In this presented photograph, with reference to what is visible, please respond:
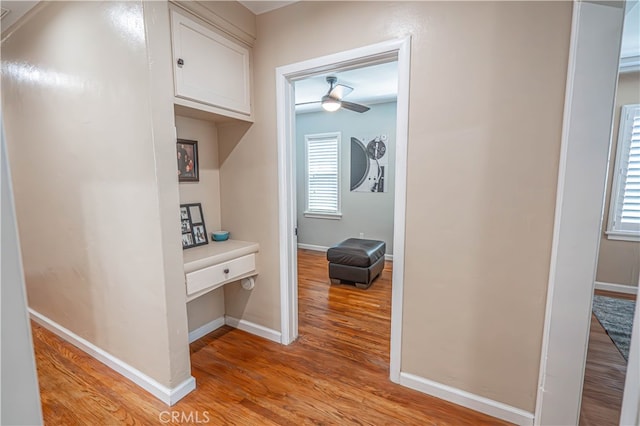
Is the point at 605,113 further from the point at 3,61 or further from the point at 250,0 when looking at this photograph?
the point at 3,61

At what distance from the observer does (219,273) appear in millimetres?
2123

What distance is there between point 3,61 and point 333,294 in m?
3.68

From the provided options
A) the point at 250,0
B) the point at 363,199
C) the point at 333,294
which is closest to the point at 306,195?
the point at 363,199

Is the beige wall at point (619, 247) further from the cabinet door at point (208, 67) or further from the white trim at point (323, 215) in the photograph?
the cabinet door at point (208, 67)

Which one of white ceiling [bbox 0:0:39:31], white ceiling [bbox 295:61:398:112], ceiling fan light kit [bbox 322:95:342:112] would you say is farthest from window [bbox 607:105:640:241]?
white ceiling [bbox 0:0:39:31]

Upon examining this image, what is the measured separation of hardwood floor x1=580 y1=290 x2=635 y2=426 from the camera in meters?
1.55

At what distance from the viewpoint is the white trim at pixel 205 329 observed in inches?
96.0

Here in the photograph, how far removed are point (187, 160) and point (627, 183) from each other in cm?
451

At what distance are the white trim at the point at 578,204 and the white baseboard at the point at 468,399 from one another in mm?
143

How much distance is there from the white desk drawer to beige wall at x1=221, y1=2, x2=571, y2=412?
1.23 meters

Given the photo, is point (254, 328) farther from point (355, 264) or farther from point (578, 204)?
point (578, 204)

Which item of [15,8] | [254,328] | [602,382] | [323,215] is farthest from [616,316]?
[15,8]

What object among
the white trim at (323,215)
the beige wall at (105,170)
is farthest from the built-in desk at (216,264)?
the white trim at (323,215)

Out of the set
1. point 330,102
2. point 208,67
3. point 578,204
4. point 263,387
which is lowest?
point 263,387
